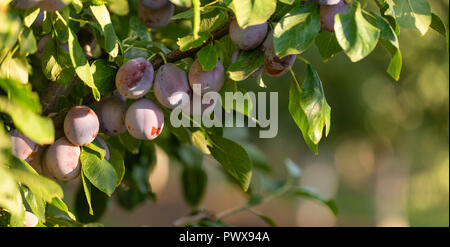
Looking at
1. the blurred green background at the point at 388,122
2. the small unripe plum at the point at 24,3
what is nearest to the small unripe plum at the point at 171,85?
the small unripe plum at the point at 24,3

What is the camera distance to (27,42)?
22.9 inches

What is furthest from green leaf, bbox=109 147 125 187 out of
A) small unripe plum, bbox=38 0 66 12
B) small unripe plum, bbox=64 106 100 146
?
small unripe plum, bbox=38 0 66 12

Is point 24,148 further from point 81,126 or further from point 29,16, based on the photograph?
point 29,16

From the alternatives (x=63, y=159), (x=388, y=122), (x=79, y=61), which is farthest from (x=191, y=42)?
(x=388, y=122)

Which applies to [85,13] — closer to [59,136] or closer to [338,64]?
[59,136]

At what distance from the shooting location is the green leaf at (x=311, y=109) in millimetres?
673

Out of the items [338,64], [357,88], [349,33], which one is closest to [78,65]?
[349,33]

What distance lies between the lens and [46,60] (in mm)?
708

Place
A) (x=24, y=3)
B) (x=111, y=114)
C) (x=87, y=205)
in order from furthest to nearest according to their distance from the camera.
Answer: (x=87, y=205), (x=111, y=114), (x=24, y=3)

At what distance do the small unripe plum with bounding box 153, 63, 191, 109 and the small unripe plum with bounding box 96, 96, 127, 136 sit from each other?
0.31 ft

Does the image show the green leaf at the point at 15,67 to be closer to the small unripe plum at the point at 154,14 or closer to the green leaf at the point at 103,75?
the green leaf at the point at 103,75

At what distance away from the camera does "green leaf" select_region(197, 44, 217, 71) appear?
26.2 inches

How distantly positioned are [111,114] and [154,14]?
0.24 meters

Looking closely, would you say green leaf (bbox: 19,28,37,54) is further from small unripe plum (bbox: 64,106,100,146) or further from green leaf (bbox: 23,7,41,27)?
small unripe plum (bbox: 64,106,100,146)
